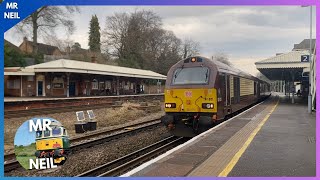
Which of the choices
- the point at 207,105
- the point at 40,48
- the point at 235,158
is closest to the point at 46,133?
the point at 235,158

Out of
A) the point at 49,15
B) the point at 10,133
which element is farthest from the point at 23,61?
the point at 10,133

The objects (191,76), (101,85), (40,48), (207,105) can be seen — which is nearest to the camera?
(207,105)

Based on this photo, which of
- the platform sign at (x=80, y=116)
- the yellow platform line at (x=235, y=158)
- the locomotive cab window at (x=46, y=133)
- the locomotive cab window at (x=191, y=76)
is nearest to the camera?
the yellow platform line at (x=235, y=158)

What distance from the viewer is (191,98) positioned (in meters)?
12.0

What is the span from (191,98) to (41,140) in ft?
20.4

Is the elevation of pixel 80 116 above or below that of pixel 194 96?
below

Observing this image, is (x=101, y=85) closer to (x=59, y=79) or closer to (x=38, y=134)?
(x=59, y=79)

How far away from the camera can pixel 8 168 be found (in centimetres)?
905

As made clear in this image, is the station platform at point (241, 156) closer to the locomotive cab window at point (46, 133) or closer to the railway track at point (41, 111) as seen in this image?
the locomotive cab window at point (46, 133)

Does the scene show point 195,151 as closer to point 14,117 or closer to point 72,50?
point 14,117

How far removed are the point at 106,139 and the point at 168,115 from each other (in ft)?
8.92

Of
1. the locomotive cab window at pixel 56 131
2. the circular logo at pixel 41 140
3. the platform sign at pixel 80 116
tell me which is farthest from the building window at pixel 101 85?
the locomotive cab window at pixel 56 131

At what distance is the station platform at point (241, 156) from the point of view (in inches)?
252

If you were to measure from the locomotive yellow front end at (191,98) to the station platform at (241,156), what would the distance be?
83 centimetres
